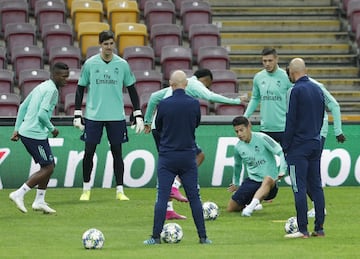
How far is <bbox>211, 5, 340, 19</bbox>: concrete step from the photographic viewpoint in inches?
1081

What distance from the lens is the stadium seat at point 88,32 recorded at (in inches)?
978

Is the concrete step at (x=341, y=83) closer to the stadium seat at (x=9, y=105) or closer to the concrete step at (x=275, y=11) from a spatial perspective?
the concrete step at (x=275, y=11)

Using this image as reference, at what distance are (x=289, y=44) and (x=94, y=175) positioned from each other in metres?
7.64

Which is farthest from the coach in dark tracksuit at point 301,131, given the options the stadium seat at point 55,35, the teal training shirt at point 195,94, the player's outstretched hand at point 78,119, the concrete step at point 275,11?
the concrete step at point 275,11

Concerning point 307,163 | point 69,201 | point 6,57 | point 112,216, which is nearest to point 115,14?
point 6,57

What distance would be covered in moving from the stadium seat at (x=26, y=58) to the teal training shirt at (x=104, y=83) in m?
6.47

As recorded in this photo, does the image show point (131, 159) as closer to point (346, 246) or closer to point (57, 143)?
point (57, 143)

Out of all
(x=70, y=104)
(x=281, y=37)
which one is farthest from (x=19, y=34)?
(x=281, y=37)

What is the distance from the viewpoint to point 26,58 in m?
23.9

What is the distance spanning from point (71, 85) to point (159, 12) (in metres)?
3.53

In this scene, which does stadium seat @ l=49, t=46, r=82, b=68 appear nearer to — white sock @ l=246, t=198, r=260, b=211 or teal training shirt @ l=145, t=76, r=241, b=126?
teal training shirt @ l=145, t=76, r=241, b=126

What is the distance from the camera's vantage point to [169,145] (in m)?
12.9

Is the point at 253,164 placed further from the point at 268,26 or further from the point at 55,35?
the point at 268,26

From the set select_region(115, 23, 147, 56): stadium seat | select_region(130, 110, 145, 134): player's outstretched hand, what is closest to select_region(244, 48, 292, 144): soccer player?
select_region(130, 110, 145, 134): player's outstretched hand
